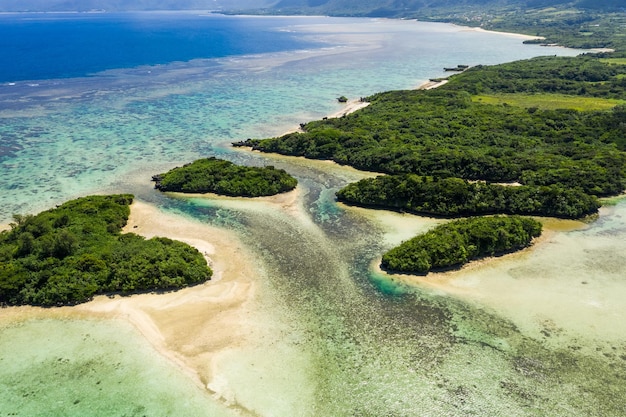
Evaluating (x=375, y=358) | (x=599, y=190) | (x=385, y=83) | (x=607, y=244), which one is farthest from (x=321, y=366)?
(x=385, y=83)

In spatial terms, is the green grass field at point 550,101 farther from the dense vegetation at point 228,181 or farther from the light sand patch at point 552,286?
the dense vegetation at point 228,181

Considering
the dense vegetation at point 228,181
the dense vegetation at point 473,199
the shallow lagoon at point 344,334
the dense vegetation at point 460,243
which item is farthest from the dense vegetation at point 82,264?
the dense vegetation at point 473,199

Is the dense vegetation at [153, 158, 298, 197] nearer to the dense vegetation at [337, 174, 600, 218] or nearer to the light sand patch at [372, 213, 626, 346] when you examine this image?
the dense vegetation at [337, 174, 600, 218]

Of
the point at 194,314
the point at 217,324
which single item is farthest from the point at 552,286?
the point at 194,314

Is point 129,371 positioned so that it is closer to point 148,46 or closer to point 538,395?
point 538,395

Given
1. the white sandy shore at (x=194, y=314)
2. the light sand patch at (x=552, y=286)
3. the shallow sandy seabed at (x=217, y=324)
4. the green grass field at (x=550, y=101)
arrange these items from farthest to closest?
the green grass field at (x=550, y=101) < the light sand patch at (x=552, y=286) < the white sandy shore at (x=194, y=314) < the shallow sandy seabed at (x=217, y=324)

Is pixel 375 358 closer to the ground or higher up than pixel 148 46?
closer to the ground

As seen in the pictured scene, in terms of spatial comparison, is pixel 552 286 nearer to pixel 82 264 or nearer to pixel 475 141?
pixel 475 141
